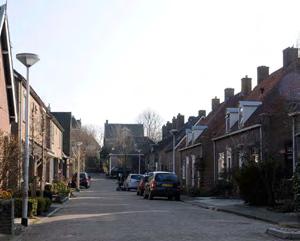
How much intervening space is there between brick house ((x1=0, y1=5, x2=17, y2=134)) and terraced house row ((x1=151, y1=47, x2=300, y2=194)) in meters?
10.9

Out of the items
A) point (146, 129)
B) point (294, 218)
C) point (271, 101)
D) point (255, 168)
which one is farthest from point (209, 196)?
point (146, 129)

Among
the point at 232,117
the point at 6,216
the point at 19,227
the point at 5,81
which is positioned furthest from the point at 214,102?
the point at 6,216

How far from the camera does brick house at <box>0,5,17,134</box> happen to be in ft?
80.1

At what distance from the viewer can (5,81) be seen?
25578 millimetres

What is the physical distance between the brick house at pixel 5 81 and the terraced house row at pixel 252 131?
1091 centimetres

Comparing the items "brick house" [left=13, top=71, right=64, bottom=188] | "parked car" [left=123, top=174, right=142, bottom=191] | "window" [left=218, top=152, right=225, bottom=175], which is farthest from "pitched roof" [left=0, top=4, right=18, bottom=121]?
"parked car" [left=123, top=174, right=142, bottom=191]

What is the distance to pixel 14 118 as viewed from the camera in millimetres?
27188

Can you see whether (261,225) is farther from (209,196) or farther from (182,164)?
(182,164)

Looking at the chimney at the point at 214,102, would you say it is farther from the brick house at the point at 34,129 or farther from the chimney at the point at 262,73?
the brick house at the point at 34,129

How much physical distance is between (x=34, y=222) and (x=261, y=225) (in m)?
7.09

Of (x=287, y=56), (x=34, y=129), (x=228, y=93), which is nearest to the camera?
(x=34, y=129)

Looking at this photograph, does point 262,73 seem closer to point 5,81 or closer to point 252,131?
point 252,131

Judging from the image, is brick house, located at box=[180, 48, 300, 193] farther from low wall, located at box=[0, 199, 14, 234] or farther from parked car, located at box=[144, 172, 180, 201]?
low wall, located at box=[0, 199, 14, 234]

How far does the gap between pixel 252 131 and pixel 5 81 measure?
13675 millimetres
